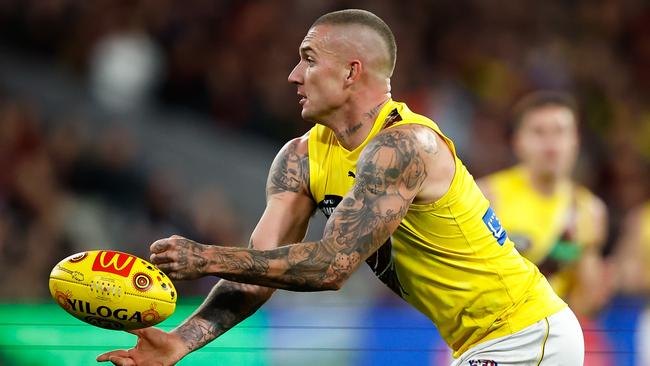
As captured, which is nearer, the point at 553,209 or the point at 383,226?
the point at 383,226

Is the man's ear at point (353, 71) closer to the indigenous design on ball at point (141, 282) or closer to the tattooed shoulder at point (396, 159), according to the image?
the tattooed shoulder at point (396, 159)

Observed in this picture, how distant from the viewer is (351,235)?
4.23 metres

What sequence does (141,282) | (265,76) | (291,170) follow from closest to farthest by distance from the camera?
(141,282)
(291,170)
(265,76)

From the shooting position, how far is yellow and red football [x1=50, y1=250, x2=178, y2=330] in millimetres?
4293

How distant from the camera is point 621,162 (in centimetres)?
1184

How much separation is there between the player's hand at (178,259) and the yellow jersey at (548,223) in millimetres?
3697

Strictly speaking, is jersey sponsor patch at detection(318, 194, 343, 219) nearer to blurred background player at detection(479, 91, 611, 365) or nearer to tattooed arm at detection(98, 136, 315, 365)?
tattooed arm at detection(98, 136, 315, 365)

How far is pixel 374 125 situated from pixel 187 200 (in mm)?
6557

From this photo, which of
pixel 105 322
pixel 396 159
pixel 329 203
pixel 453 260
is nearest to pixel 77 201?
pixel 329 203

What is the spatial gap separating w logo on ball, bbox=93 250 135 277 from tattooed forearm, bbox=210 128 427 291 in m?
0.42

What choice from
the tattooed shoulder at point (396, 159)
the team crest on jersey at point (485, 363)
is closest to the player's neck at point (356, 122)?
the tattooed shoulder at point (396, 159)

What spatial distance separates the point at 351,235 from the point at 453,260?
0.58 m

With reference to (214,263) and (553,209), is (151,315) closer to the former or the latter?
(214,263)

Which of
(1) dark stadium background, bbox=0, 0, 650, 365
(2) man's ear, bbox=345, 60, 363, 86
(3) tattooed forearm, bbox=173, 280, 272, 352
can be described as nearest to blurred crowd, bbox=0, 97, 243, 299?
(1) dark stadium background, bbox=0, 0, 650, 365
